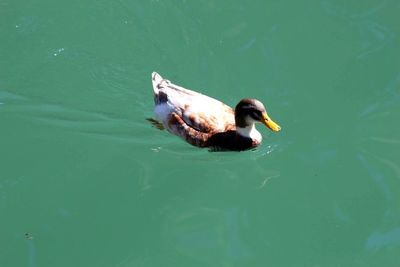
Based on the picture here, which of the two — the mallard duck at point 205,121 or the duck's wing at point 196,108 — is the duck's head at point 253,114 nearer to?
the mallard duck at point 205,121

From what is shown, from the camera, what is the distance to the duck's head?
8227 millimetres

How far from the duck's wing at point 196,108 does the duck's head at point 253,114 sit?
1.34ft

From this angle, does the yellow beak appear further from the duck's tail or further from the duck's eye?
the duck's tail

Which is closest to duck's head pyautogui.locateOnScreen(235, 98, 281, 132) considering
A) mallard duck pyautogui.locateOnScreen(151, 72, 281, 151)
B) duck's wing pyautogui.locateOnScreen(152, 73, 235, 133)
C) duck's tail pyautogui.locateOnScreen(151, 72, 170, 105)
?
mallard duck pyautogui.locateOnScreen(151, 72, 281, 151)

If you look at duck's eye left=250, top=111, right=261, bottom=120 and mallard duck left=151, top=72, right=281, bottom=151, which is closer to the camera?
duck's eye left=250, top=111, right=261, bottom=120

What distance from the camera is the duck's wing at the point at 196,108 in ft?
28.5

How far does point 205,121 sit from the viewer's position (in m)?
8.70

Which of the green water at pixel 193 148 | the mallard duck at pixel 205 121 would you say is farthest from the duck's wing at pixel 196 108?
the green water at pixel 193 148

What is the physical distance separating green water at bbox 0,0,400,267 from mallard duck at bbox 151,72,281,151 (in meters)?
0.15

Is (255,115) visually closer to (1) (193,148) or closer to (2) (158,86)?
(1) (193,148)

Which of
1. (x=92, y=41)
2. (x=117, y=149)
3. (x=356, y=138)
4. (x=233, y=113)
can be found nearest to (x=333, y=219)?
(x=356, y=138)

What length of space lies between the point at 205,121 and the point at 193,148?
1.21 feet

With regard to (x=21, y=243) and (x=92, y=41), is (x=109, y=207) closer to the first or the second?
(x=21, y=243)

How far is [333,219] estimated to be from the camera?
25.3 feet
